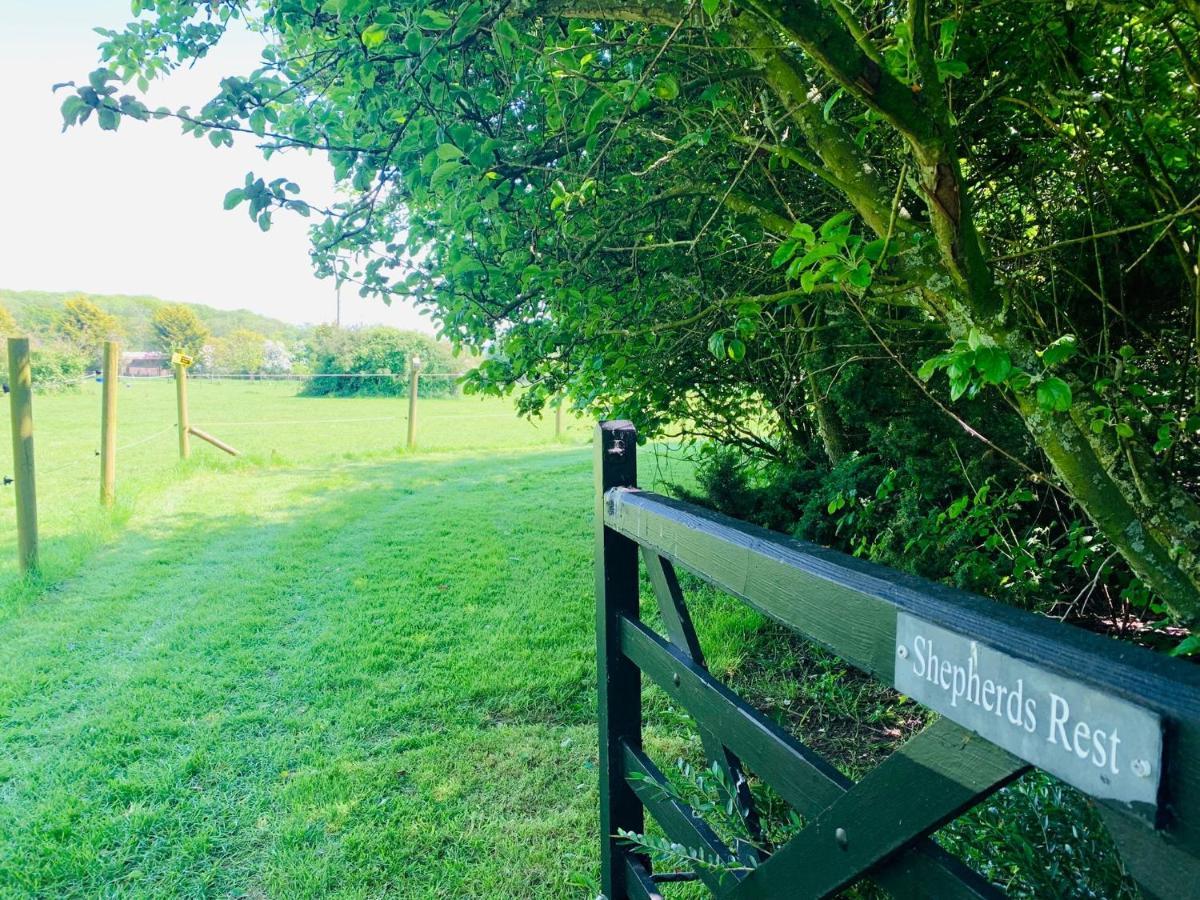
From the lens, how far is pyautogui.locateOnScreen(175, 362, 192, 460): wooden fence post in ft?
33.2

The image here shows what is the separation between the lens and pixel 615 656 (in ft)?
6.43

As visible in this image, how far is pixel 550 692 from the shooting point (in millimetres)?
4039

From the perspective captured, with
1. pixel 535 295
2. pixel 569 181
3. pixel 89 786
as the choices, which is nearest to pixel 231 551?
pixel 89 786

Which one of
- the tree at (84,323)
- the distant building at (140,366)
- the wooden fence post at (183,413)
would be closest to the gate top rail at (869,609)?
the wooden fence post at (183,413)

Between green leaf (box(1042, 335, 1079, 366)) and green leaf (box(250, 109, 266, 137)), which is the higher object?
green leaf (box(250, 109, 266, 137))

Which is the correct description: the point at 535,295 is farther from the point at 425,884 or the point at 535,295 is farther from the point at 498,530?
the point at 498,530

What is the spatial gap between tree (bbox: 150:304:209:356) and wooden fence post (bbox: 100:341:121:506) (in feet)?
117

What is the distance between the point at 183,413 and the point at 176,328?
1433 inches

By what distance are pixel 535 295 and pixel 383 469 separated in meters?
8.60

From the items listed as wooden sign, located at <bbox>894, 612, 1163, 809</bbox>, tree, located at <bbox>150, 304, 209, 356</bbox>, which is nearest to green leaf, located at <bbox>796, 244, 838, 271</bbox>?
wooden sign, located at <bbox>894, 612, 1163, 809</bbox>

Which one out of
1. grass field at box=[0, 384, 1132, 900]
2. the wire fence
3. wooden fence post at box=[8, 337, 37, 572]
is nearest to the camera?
grass field at box=[0, 384, 1132, 900]

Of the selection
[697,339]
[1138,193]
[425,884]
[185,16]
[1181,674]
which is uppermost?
[185,16]

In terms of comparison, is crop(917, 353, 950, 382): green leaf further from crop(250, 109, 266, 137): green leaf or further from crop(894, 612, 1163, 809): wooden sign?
crop(250, 109, 266, 137): green leaf

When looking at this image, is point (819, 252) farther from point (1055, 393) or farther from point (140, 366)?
point (140, 366)
